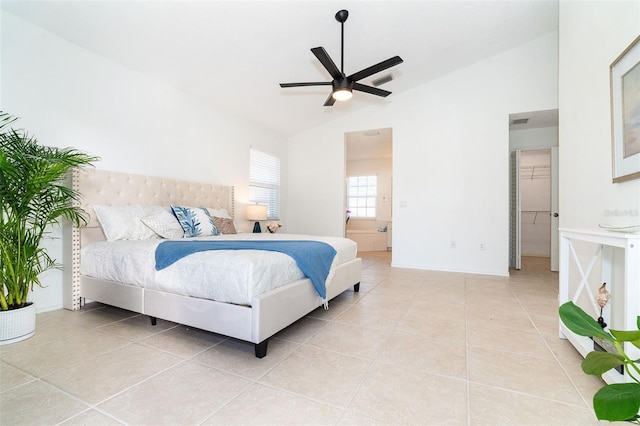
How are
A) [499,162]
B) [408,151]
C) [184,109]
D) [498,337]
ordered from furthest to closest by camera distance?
[408,151]
[499,162]
[184,109]
[498,337]

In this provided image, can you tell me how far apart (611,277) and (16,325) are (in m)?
4.05

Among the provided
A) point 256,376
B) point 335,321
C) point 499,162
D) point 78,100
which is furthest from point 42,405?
point 499,162

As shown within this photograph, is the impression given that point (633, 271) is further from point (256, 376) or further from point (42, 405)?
point (42, 405)

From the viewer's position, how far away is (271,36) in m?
3.12

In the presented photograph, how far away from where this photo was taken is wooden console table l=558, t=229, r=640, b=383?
1.26 m

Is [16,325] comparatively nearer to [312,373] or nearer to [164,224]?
[164,224]

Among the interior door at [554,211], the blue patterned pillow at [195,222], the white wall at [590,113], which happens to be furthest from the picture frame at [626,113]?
the interior door at [554,211]

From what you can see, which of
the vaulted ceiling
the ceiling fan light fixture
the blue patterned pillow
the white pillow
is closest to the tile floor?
the white pillow

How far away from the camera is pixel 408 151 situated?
197 inches

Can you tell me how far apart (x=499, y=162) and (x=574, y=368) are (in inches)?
136

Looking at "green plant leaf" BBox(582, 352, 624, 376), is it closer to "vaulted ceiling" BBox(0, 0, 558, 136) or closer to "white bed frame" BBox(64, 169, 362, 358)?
"white bed frame" BBox(64, 169, 362, 358)

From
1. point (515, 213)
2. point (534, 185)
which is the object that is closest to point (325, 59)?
point (515, 213)

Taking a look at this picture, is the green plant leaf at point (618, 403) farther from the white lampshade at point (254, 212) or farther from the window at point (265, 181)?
the window at point (265, 181)

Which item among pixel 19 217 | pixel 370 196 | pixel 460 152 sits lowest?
pixel 19 217
